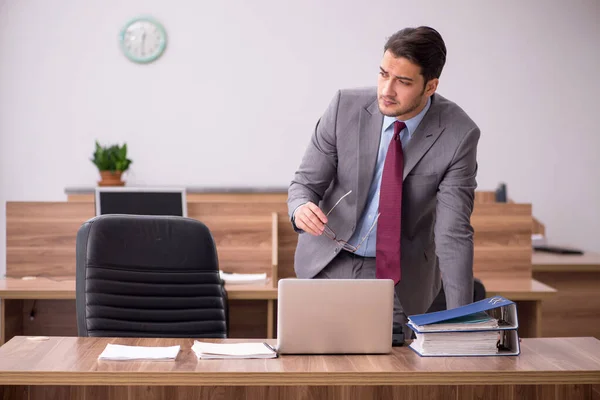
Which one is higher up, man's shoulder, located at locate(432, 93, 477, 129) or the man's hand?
man's shoulder, located at locate(432, 93, 477, 129)

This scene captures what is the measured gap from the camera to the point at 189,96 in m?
5.96

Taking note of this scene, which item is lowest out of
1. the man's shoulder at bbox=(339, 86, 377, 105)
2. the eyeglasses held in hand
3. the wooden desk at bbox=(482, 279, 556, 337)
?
the wooden desk at bbox=(482, 279, 556, 337)

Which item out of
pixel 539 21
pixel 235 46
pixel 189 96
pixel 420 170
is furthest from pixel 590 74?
pixel 420 170

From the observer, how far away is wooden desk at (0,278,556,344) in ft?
9.95

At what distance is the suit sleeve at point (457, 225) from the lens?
1920 millimetres

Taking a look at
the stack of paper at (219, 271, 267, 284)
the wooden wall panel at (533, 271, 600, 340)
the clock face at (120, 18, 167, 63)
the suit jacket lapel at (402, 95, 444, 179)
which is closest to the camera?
the suit jacket lapel at (402, 95, 444, 179)

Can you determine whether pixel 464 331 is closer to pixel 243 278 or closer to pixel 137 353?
pixel 137 353

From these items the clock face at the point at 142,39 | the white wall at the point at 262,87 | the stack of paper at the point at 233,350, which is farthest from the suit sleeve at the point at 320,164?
the clock face at the point at 142,39

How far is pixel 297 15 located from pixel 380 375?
4.82m

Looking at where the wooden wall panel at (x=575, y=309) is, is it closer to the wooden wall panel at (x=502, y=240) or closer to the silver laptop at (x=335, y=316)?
the wooden wall panel at (x=502, y=240)

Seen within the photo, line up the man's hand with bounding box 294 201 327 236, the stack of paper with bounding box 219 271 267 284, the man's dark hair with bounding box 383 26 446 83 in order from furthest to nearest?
the stack of paper with bounding box 219 271 267 284
the man's dark hair with bounding box 383 26 446 83
the man's hand with bounding box 294 201 327 236

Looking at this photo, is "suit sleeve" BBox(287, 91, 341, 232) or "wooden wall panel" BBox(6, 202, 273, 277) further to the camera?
"wooden wall panel" BBox(6, 202, 273, 277)

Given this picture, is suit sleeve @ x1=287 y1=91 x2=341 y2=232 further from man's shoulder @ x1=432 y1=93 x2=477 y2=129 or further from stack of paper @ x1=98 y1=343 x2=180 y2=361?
stack of paper @ x1=98 y1=343 x2=180 y2=361

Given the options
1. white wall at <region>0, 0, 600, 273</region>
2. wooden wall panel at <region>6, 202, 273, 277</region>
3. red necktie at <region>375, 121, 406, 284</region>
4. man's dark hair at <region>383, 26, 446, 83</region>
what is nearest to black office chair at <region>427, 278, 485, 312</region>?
red necktie at <region>375, 121, 406, 284</region>
